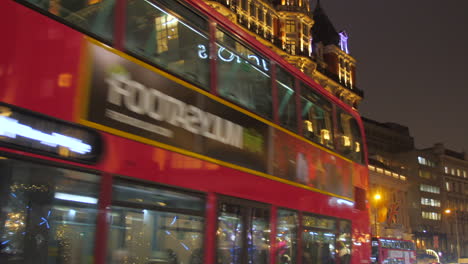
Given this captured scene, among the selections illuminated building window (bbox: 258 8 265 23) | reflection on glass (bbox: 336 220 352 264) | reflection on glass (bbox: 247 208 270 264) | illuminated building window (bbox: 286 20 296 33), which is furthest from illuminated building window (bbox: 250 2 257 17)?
reflection on glass (bbox: 247 208 270 264)

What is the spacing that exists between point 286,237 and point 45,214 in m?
4.55

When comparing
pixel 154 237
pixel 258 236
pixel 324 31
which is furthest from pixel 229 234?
pixel 324 31

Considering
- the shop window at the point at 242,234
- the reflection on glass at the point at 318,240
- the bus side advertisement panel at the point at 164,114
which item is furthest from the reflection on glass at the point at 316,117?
the shop window at the point at 242,234

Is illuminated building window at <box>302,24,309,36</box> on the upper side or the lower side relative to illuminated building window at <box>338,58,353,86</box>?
upper

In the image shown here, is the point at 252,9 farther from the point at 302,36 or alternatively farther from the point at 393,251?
the point at 393,251

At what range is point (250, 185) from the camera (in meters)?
7.23

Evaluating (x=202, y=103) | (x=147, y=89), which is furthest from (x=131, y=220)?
(x=202, y=103)

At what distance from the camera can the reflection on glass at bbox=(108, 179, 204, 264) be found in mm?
5133

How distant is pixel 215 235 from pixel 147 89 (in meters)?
2.08

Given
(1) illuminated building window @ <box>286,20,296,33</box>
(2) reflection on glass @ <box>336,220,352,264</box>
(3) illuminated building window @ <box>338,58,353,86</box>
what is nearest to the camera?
(2) reflection on glass @ <box>336,220,352,264</box>

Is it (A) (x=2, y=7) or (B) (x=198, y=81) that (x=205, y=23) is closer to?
(B) (x=198, y=81)

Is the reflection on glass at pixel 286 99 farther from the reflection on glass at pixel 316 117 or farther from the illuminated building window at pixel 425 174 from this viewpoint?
the illuminated building window at pixel 425 174

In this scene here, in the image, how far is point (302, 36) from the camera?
169ft

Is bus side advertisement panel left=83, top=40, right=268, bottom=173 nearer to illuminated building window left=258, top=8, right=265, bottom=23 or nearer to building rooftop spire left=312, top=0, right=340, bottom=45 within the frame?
illuminated building window left=258, top=8, right=265, bottom=23
